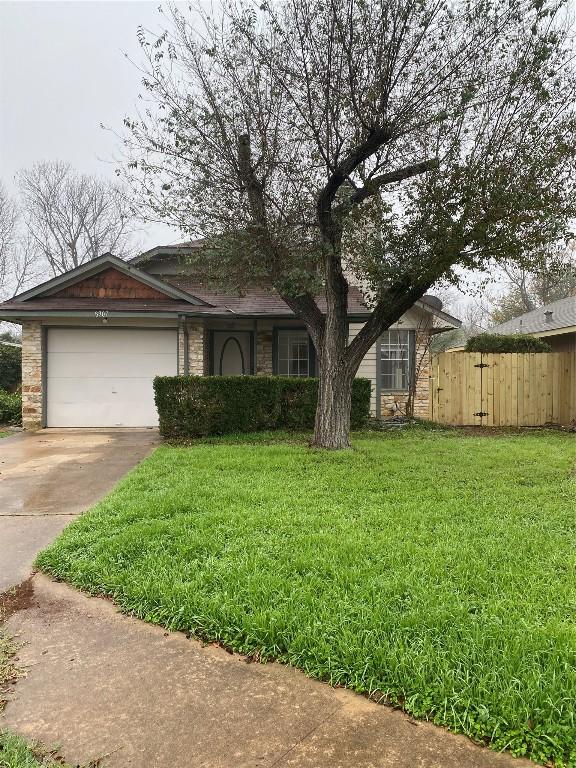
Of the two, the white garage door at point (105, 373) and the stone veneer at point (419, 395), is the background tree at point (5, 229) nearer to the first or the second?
the white garage door at point (105, 373)

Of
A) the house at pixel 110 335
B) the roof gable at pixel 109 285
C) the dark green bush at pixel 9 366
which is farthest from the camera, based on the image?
the dark green bush at pixel 9 366

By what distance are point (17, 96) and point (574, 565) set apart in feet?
86.0

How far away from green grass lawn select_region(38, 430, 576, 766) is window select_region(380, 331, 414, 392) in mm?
6960

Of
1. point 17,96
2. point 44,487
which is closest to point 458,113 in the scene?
point 44,487

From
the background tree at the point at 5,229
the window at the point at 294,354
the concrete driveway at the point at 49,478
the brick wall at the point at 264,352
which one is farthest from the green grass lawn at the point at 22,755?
the background tree at the point at 5,229

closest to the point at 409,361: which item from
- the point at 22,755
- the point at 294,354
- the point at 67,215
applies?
the point at 294,354

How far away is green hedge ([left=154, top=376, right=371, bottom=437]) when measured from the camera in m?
10.1

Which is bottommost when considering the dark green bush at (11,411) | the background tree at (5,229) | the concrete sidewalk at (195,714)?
the concrete sidewalk at (195,714)

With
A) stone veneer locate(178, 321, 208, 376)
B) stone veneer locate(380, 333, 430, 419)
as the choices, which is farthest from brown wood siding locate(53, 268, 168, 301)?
stone veneer locate(380, 333, 430, 419)

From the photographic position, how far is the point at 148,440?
1023 centimetres

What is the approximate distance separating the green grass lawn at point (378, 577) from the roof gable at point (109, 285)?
6.59m

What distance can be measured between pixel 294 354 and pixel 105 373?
185 inches

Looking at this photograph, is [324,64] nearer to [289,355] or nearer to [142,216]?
[142,216]

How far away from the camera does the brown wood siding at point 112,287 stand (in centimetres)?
1216
